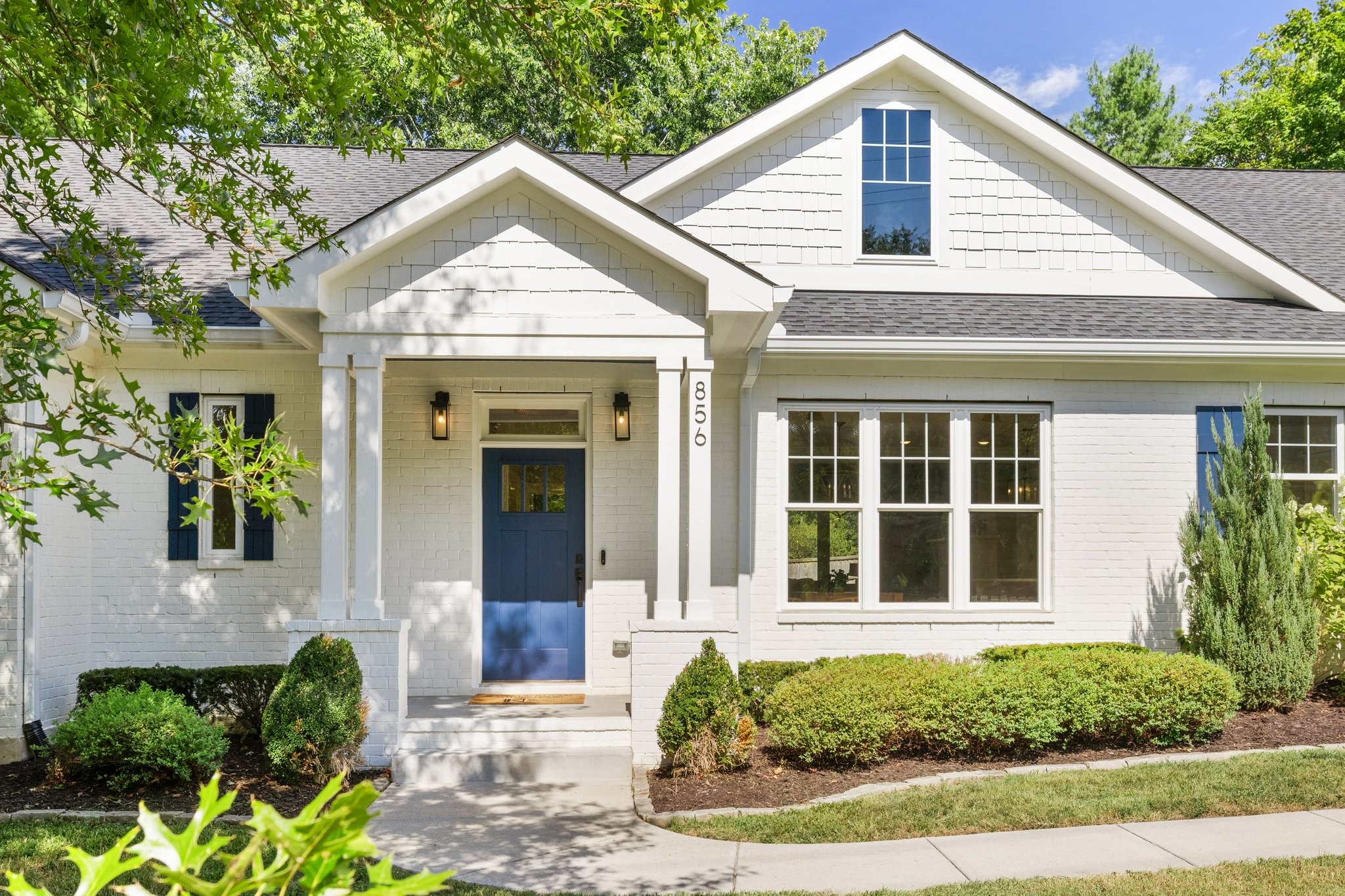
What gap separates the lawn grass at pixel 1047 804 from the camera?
6207mm

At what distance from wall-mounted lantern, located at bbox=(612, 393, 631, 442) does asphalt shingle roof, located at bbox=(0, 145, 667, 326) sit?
2.14 metres

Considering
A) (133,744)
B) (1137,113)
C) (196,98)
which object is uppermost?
(1137,113)

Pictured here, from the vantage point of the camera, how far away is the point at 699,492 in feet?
26.2

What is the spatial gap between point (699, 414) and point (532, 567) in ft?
8.91

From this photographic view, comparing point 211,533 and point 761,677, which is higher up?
point 211,533

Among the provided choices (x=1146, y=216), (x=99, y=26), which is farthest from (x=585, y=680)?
(x=1146, y=216)

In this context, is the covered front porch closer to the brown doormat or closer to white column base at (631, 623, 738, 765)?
white column base at (631, 623, 738, 765)

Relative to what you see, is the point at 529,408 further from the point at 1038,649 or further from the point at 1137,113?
the point at 1137,113

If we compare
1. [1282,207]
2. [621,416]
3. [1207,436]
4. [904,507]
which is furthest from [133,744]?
[1282,207]

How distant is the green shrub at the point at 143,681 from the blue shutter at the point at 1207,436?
30.1 ft

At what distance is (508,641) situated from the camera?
976cm

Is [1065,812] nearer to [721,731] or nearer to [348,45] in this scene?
[721,731]

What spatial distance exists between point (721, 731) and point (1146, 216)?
22.7 feet

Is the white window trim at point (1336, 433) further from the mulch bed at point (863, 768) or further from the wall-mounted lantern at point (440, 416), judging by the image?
the wall-mounted lantern at point (440, 416)
